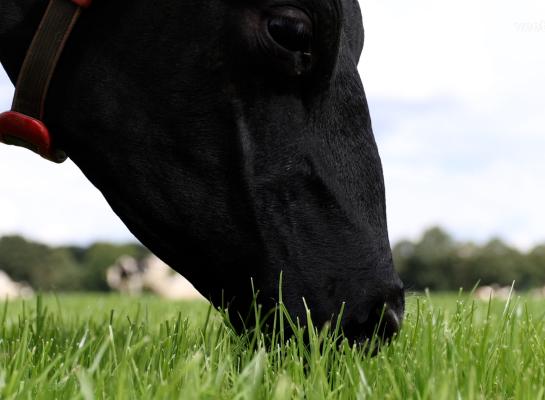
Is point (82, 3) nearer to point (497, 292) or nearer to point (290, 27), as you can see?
point (290, 27)

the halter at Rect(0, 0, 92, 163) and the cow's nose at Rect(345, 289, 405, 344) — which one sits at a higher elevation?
the halter at Rect(0, 0, 92, 163)

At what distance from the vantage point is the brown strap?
8.27 ft

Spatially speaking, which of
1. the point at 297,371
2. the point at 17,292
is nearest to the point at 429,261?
the point at 17,292

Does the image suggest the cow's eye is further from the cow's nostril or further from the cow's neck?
the cow's nostril

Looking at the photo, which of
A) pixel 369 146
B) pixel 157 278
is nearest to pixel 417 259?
pixel 157 278

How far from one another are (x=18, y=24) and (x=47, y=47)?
19cm

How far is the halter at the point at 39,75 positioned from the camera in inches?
99.3

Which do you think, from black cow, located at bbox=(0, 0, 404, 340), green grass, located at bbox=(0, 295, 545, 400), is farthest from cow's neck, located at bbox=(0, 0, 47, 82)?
green grass, located at bbox=(0, 295, 545, 400)

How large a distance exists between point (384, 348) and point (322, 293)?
0.94ft

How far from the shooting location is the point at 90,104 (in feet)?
8.61

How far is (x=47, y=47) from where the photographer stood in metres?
2.54

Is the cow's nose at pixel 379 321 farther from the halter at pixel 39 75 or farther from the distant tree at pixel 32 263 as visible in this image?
the distant tree at pixel 32 263

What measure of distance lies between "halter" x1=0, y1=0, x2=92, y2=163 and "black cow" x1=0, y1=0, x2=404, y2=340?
0.07 m

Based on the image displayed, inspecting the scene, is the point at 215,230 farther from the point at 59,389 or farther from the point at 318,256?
the point at 59,389
